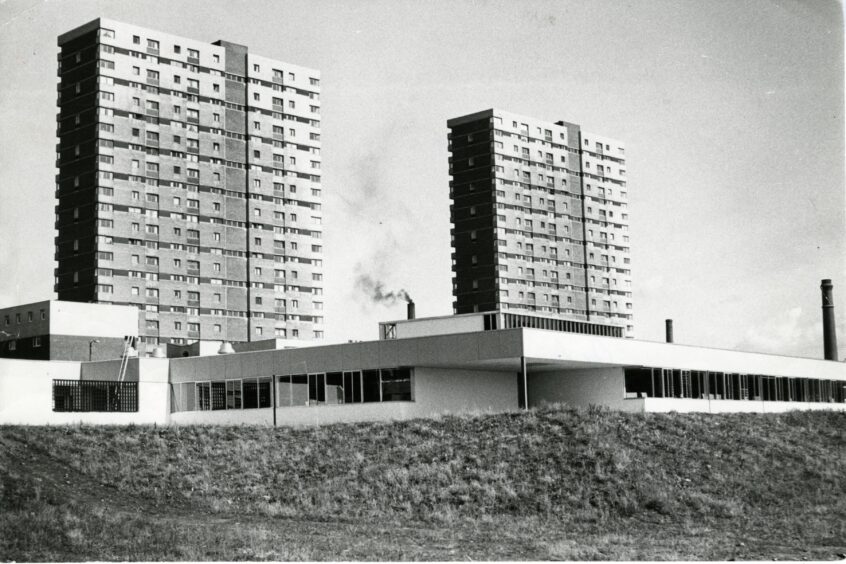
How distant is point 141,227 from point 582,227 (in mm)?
67368

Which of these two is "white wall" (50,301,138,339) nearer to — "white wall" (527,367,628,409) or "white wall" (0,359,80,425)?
"white wall" (0,359,80,425)

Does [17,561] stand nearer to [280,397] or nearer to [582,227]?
[280,397]

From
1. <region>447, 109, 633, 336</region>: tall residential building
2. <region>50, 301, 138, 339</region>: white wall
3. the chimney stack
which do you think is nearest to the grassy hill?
the chimney stack

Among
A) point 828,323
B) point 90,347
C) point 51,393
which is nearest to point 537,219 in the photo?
point 828,323

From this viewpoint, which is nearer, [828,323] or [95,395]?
[95,395]

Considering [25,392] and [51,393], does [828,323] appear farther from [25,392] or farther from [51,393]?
[25,392]

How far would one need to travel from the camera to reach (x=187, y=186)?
119m

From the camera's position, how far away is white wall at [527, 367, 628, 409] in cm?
5091

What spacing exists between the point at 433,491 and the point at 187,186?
90.1m

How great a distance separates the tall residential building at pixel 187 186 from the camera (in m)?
112

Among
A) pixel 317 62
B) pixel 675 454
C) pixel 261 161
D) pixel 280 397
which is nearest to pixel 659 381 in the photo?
pixel 675 454

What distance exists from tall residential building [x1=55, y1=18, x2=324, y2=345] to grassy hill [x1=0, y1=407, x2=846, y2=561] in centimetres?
7030

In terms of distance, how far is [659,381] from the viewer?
171ft

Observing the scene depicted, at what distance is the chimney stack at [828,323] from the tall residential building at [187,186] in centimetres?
6085
